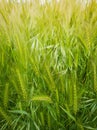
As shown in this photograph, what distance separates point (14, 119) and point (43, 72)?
177mm

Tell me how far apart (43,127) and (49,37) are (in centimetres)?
39

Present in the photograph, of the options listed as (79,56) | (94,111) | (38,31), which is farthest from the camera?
(38,31)

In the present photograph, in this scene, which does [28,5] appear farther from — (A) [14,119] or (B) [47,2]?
(A) [14,119]

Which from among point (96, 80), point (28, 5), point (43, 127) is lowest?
point (43, 127)

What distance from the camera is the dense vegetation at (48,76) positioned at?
1.02 metres

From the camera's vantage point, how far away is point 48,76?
3.29 feet

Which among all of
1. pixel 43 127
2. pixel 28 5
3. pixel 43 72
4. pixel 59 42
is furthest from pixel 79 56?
pixel 28 5

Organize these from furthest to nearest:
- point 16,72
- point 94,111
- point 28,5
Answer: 1. point 28,5
2. point 94,111
3. point 16,72

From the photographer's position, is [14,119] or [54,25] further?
[54,25]

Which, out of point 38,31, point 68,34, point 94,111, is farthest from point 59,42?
point 94,111

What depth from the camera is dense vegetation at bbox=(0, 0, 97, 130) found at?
102cm

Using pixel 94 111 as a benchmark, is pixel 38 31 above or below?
above

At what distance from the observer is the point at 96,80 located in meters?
1.00

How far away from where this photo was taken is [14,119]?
108 centimetres
